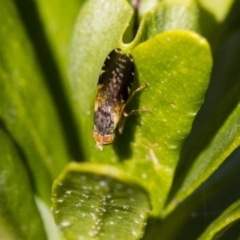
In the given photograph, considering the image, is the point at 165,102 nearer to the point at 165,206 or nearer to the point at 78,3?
the point at 165,206

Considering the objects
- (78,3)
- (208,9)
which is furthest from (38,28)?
(208,9)

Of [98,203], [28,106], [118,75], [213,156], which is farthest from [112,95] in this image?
[98,203]

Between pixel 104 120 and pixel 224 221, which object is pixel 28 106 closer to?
pixel 104 120

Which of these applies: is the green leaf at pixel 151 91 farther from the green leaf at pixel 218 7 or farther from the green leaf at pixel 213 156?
the green leaf at pixel 218 7

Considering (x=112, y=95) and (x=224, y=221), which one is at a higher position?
(x=224, y=221)

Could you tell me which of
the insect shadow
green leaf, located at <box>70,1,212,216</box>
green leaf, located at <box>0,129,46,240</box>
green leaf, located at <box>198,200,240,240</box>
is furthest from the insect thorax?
green leaf, located at <box>198,200,240,240</box>
